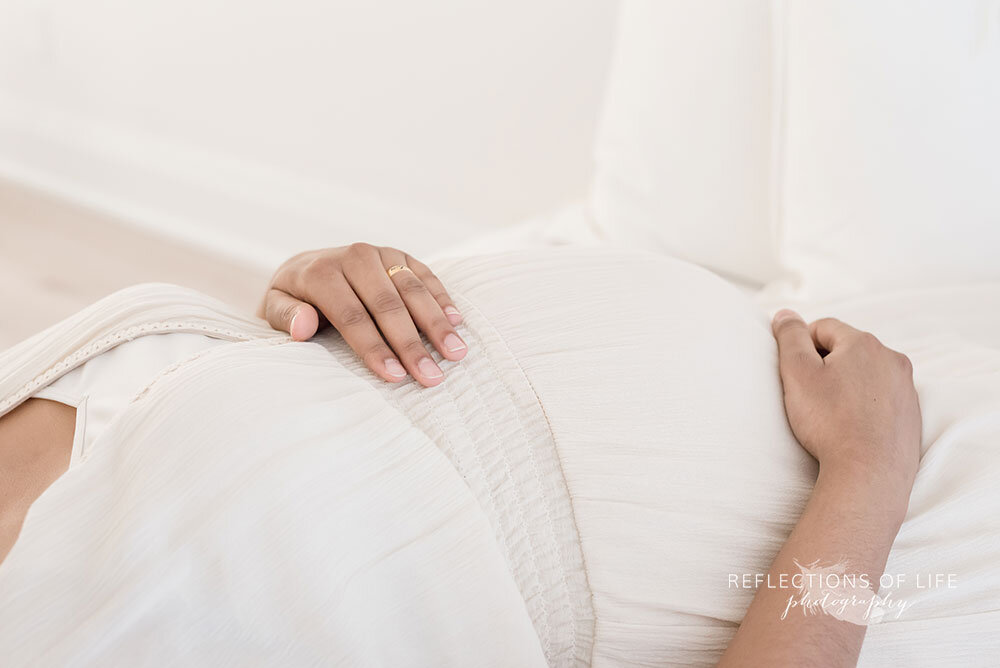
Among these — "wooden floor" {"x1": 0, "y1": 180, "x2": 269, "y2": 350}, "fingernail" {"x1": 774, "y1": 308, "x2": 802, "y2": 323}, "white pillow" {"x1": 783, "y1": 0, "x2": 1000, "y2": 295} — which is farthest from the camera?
"wooden floor" {"x1": 0, "y1": 180, "x2": 269, "y2": 350}

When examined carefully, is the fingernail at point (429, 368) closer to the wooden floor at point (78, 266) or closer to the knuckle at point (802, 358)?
the knuckle at point (802, 358)

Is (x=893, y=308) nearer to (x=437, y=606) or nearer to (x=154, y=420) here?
(x=437, y=606)

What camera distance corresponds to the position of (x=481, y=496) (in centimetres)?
63

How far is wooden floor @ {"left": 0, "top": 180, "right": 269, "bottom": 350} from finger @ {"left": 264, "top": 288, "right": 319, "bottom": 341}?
148cm

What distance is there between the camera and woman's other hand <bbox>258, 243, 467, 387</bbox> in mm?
712

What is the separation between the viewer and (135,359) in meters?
0.69

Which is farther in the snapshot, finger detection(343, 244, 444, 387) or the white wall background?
the white wall background

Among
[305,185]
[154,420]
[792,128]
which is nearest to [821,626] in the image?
[154,420]

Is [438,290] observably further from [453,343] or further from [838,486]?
[838,486]

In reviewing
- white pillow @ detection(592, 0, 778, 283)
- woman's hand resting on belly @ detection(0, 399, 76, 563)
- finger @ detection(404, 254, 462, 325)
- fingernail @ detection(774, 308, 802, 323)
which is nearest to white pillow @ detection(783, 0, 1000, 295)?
white pillow @ detection(592, 0, 778, 283)

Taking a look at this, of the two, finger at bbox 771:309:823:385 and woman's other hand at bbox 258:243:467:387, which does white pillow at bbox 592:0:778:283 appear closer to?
finger at bbox 771:309:823:385

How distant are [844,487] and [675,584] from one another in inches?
6.4

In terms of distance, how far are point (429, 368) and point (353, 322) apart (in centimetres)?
9

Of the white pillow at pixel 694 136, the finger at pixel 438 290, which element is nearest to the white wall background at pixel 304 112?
the white pillow at pixel 694 136
